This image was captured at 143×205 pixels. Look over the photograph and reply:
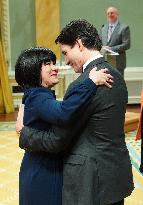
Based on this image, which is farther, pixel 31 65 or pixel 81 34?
pixel 31 65

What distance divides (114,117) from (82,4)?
22.8 feet

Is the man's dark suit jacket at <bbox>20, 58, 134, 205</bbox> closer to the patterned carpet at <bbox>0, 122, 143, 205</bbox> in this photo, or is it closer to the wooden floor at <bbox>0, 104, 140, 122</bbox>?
the patterned carpet at <bbox>0, 122, 143, 205</bbox>

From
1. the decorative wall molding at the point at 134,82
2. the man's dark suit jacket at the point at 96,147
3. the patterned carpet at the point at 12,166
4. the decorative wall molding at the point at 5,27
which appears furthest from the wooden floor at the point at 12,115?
the man's dark suit jacket at the point at 96,147

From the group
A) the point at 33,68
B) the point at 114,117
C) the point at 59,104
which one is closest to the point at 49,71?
the point at 33,68

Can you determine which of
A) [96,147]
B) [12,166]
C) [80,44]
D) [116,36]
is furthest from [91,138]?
[116,36]

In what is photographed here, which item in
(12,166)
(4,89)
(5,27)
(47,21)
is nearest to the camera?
(12,166)

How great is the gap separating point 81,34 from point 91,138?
443mm

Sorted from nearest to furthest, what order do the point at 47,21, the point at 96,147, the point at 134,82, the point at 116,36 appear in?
the point at 96,147 < the point at 116,36 < the point at 47,21 < the point at 134,82

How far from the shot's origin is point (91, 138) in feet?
5.65

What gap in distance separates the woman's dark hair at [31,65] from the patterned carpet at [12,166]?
2009mm

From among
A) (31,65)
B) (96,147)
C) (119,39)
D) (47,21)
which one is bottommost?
(119,39)

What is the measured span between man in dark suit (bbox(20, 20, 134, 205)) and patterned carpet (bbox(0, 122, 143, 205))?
6.54 ft

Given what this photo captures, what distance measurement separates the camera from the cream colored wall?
8.12 m

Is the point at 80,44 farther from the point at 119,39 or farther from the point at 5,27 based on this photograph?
the point at 5,27
